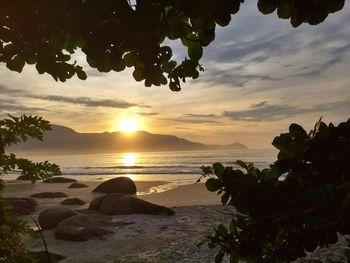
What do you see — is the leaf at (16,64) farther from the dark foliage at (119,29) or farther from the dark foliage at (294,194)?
the dark foliage at (294,194)

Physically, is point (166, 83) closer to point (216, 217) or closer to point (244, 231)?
point (244, 231)

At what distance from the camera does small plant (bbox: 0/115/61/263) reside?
265cm

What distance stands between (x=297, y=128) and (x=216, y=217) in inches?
510

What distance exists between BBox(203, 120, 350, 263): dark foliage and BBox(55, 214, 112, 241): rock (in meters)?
9.56

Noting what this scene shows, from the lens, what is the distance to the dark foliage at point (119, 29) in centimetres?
152

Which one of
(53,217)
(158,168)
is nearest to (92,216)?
(53,217)

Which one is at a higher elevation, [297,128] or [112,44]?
[112,44]

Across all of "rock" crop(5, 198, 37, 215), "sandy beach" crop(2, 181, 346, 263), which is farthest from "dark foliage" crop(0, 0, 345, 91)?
"rock" crop(5, 198, 37, 215)

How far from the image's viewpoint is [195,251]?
32.0 feet

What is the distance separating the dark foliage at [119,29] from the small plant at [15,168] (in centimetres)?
112

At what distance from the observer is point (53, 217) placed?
13133 mm

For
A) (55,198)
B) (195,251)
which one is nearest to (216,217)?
(195,251)

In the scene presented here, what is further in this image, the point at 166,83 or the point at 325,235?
the point at 166,83

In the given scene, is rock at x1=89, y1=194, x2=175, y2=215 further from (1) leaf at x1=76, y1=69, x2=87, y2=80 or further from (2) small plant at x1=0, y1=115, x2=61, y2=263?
(1) leaf at x1=76, y1=69, x2=87, y2=80
